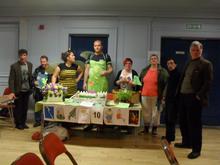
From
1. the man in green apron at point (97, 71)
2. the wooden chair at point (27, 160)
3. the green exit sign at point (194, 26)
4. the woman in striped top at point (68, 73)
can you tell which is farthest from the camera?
the green exit sign at point (194, 26)

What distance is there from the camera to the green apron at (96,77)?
541 centimetres

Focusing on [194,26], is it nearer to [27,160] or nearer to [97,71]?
[97,71]

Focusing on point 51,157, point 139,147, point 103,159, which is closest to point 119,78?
point 139,147

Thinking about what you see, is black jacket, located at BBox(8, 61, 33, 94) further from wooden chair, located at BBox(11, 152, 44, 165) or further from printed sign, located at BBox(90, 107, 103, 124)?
wooden chair, located at BBox(11, 152, 44, 165)

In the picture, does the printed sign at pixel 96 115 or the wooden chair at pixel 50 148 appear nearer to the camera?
the wooden chair at pixel 50 148

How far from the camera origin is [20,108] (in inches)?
214

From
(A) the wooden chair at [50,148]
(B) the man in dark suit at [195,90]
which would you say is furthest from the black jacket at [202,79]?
(A) the wooden chair at [50,148]

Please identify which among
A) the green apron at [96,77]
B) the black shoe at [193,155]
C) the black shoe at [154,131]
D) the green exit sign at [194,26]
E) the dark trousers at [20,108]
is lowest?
the black shoe at [193,155]

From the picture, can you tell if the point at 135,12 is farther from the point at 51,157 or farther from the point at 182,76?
the point at 51,157

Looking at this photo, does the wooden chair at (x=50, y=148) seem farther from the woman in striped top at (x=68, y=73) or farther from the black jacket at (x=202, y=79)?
the woman in striped top at (x=68, y=73)

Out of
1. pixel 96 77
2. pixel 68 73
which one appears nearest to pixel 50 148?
pixel 68 73

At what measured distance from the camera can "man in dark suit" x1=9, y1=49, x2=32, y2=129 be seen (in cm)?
532

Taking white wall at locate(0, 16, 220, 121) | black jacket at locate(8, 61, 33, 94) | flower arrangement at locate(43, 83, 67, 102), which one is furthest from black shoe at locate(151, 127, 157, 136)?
black jacket at locate(8, 61, 33, 94)

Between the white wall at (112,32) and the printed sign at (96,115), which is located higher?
the white wall at (112,32)
